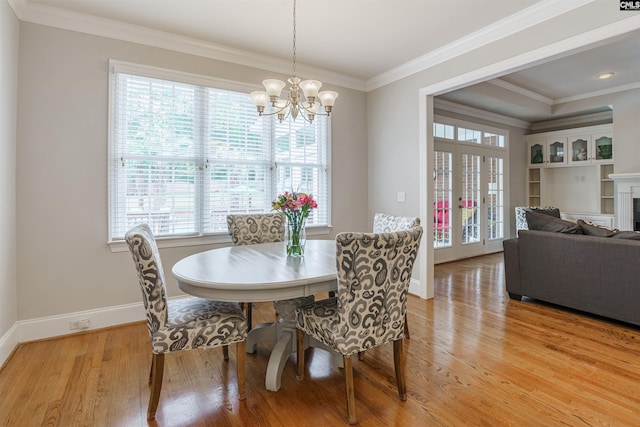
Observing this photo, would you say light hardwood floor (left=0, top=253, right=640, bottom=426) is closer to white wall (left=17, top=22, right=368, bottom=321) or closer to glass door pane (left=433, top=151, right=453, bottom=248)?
white wall (left=17, top=22, right=368, bottom=321)

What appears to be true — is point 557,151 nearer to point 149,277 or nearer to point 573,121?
point 573,121

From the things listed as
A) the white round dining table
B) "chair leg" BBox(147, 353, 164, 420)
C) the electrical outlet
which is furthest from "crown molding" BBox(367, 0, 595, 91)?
the electrical outlet

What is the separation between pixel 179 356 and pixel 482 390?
2.05m

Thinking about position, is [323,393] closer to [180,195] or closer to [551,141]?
[180,195]

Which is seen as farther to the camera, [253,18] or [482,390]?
[253,18]

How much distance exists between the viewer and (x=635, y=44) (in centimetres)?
363

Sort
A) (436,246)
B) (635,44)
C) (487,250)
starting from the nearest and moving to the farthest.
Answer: (635,44)
(436,246)
(487,250)

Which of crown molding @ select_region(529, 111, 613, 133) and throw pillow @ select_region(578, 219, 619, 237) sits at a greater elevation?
crown molding @ select_region(529, 111, 613, 133)

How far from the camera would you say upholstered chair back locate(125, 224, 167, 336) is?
1.64 metres

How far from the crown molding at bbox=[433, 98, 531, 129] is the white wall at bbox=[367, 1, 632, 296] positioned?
53.1 inches

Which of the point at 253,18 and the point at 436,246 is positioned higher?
the point at 253,18

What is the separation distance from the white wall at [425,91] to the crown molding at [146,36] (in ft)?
2.96

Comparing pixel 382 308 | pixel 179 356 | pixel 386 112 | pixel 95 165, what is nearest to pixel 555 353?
pixel 382 308

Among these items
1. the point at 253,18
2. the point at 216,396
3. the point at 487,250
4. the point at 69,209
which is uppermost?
the point at 253,18
